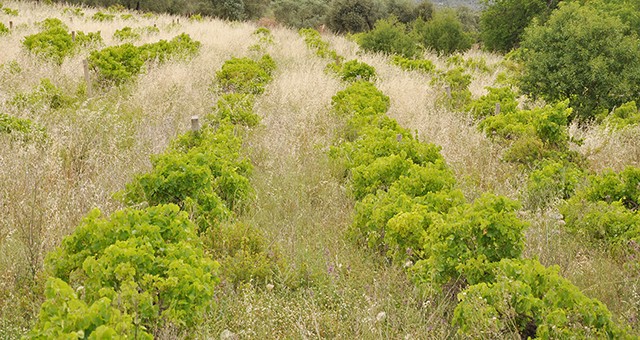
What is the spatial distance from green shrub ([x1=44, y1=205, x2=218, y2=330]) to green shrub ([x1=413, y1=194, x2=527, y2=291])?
1443mm

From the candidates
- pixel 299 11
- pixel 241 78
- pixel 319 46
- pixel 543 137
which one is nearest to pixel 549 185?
pixel 543 137

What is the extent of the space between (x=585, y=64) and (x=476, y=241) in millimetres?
6318

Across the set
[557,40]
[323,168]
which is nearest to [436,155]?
[323,168]

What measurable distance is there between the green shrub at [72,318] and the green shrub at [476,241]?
1954mm

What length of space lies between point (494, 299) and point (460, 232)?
0.60 m

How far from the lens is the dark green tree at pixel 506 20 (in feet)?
78.5

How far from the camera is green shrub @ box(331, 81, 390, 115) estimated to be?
8.05m

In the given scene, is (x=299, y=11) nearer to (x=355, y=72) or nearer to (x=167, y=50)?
(x=167, y=50)

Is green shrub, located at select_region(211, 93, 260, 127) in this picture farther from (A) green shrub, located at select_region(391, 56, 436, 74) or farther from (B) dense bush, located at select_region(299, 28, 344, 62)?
(A) green shrub, located at select_region(391, 56, 436, 74)

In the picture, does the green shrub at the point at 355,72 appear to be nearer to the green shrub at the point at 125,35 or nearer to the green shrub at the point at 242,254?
the green shrub at the point at 125,35

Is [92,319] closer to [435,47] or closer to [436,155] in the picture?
[436,155]

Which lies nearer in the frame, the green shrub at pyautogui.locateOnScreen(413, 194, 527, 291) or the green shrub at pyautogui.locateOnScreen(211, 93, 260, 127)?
the green shrub at pyautogui.locateOnScreen(413, 194, 527, 291)

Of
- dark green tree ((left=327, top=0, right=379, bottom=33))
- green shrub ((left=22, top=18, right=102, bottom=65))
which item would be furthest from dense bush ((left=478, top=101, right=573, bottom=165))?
dark green tree ((left=327, top=0, right=379, bottom=33))

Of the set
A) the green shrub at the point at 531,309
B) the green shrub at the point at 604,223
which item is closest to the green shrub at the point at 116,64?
the green shrub at the point at 604,223
